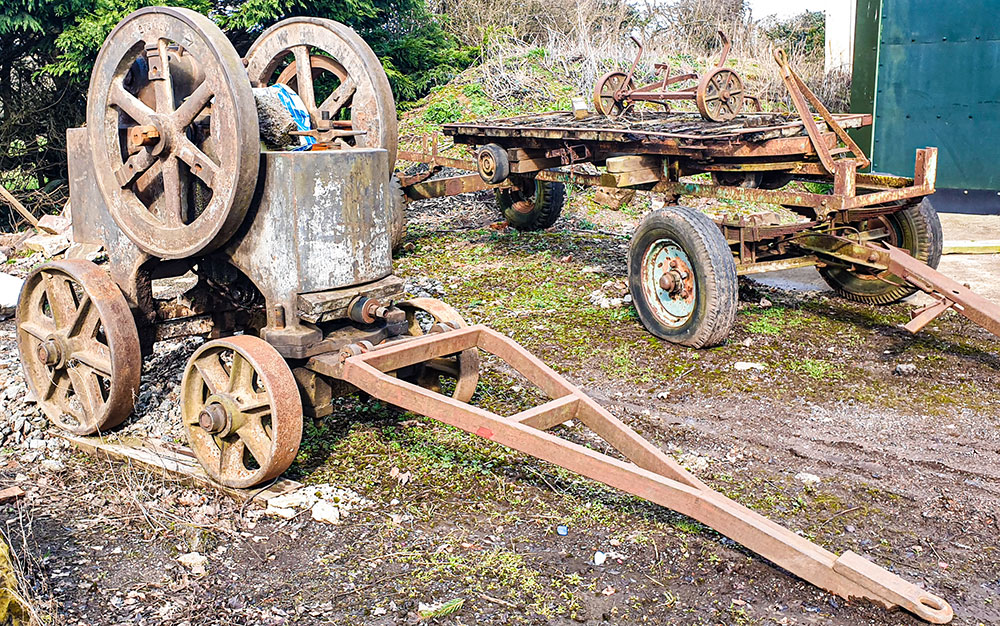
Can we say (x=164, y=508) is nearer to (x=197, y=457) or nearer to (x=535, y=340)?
(x=197, y=457)

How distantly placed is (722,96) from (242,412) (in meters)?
4.65

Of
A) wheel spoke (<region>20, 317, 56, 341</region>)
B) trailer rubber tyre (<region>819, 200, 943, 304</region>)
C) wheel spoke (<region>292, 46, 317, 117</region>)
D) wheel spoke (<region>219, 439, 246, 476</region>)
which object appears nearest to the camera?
wheel spoke (<region>219, 439, 246, 476</region>)

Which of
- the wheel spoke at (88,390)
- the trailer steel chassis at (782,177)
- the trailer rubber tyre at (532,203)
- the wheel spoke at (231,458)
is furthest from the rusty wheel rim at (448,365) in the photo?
the trailer rubber tyre at (532,203)

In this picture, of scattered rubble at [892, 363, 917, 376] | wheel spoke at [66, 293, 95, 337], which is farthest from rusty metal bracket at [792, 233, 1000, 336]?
wheel spoke at [66, 293, 95, 337]

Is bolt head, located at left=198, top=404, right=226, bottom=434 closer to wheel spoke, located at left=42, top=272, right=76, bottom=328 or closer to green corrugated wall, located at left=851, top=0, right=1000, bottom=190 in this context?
wheel spoke, located at left=42, top=272, right=76, bottom=328

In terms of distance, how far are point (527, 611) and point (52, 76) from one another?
11171 mm

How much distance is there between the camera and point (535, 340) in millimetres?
6605

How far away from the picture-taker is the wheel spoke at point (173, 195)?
4.32 m

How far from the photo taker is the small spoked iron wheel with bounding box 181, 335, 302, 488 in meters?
4.02

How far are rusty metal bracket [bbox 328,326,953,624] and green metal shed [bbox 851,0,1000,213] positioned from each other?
29.0 ft

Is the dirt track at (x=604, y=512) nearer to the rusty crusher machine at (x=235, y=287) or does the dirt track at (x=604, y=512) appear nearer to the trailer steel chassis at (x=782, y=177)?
the rusty crusher machine at (x=235, y=287)

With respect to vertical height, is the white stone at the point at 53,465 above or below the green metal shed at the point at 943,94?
below

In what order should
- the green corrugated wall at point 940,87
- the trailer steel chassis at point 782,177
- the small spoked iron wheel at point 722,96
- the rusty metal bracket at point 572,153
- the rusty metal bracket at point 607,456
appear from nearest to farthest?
the rusty metal bracket at point 607,456 → the trailer steel chassis at point 782,177 → the small spoked iron wheel at point 722,96 → the rusty metal bracket at point 572,153 → the green corrugated wall at point 940,87

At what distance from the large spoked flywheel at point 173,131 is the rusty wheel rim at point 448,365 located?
1.16 meters
